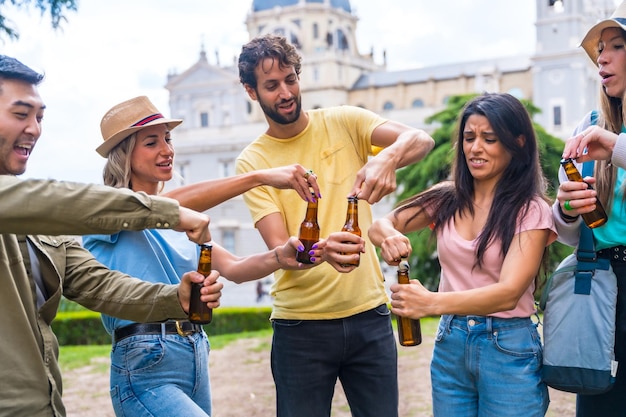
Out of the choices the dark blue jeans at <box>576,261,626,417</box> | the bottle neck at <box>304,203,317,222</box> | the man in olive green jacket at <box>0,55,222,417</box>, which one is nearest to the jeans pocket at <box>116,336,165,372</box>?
the man in olive green jacket at <box>0,55,222,417</box>

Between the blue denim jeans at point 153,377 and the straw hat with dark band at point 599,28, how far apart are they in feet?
6.58

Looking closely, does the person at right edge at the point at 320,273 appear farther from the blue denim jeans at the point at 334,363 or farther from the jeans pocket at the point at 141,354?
the jeans pocket at the point at 141,354

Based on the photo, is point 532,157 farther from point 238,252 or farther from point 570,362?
point 238,252

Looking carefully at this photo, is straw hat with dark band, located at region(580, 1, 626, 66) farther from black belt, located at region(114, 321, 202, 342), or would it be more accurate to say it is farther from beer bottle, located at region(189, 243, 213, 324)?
black belt, located at region(114, 321, 202, 342)

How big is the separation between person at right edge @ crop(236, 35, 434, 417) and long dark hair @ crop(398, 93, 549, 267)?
248 mm

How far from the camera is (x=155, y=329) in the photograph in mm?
2984

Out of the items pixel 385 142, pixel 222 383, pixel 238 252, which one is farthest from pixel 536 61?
→ pixel 385 142

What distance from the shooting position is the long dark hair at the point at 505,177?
3.01m

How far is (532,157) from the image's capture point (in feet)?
10.3

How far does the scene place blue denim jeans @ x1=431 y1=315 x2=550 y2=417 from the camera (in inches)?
116

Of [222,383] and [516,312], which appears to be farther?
[222,383]

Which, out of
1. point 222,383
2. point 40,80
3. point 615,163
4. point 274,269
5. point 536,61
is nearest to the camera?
point 40,80

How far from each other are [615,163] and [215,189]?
1547 millimetres

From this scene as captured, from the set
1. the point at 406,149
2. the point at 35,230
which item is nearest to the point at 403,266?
the point at 406,149
